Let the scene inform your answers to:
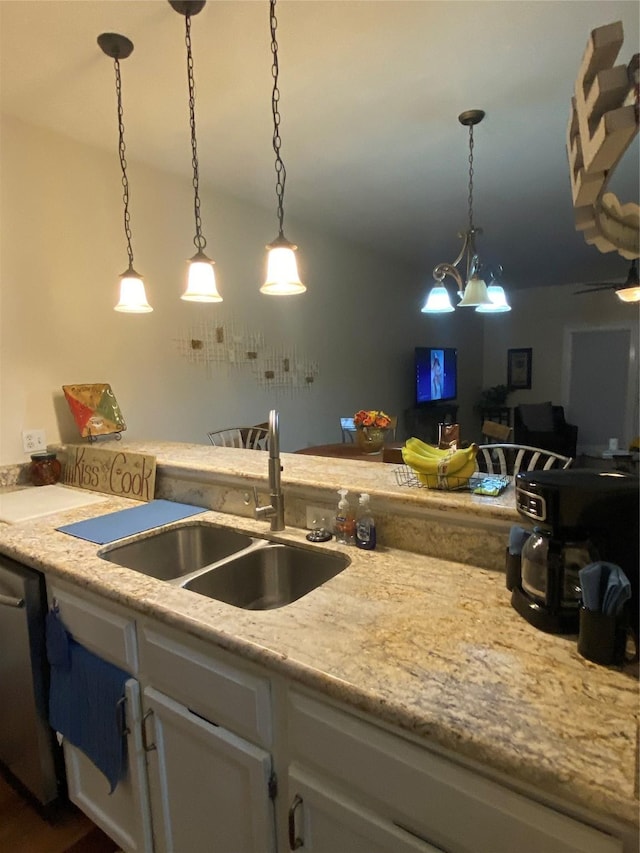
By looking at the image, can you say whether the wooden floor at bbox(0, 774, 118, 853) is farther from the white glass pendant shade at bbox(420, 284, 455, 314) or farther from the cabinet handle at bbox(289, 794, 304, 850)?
the white glass pendant shade at bbox(420, 284, 455, 314)

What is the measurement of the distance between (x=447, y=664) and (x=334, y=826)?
1.21 feet

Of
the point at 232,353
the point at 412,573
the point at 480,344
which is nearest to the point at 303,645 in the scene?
the point at 412,573

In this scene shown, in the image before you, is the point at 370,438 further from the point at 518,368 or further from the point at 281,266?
the point at 518,368

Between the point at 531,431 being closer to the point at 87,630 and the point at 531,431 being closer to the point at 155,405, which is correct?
the point at 155,405

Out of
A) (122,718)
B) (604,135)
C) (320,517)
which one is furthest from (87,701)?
(604,135)

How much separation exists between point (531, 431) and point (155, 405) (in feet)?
15.9

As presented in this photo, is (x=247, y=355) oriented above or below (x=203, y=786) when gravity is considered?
above

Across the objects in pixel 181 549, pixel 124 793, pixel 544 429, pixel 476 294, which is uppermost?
pixel 476 294

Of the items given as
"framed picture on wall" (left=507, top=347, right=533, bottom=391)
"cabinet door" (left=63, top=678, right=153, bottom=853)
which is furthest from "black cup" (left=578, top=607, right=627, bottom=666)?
"framed picture on wall" (left=507, top=347, right=533, bottom=391)

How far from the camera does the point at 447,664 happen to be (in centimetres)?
85

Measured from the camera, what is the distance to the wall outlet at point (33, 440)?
2.24 meters

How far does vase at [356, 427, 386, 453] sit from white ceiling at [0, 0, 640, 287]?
156 centimetres

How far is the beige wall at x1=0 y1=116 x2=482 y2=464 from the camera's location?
2193 millimetres

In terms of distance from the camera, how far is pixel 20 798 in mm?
1634
